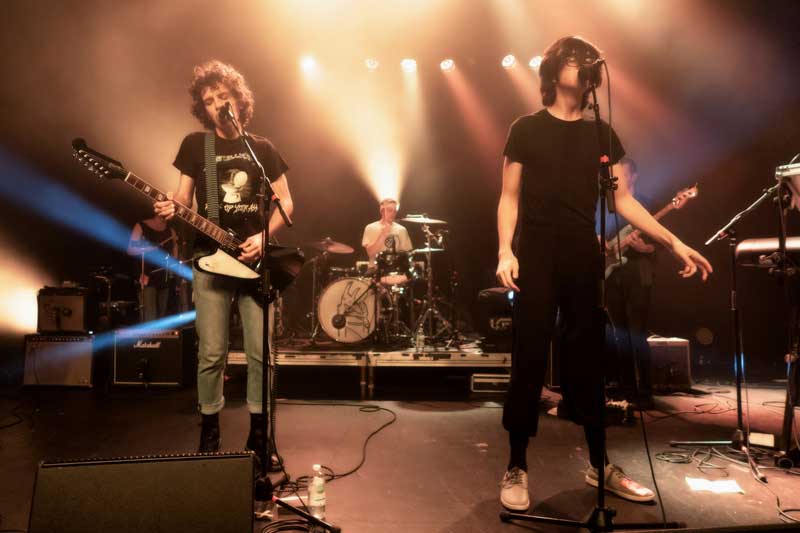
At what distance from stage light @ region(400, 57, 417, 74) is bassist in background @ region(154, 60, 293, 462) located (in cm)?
485

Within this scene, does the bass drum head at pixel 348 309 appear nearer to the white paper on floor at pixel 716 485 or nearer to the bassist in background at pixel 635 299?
the bassist in background at pixel 635 299

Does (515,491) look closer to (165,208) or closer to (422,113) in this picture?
(165,208)

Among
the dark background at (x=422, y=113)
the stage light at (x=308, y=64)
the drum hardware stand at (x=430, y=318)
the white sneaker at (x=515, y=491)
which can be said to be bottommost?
the white sneaker at (x=515, y=491)

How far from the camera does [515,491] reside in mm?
2492

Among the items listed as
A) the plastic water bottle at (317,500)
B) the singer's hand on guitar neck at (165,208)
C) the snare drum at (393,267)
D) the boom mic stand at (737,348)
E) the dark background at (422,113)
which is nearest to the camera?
the plastic water bottle at (317,500)

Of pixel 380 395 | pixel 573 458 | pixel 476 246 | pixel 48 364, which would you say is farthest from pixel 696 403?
pixel 48 364

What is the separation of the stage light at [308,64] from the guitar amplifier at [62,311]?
14.2 ft

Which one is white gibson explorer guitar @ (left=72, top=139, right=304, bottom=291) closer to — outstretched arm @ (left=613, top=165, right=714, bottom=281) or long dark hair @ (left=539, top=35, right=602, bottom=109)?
long dark hair @ (left=539, top=35, right=602, bottom=109)

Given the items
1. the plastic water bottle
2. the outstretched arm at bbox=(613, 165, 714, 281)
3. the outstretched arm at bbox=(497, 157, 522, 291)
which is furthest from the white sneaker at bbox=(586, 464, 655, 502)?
the plastic water bottle

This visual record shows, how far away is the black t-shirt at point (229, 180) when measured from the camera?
2.94m

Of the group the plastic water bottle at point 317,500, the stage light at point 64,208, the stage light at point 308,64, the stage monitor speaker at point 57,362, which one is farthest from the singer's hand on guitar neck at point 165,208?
the stage light at point 308,64

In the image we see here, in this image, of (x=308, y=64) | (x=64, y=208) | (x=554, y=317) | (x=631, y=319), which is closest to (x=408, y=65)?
(x=308, y=64)

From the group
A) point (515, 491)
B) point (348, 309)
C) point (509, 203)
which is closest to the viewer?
point (515, 491)

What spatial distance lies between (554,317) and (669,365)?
401cm
